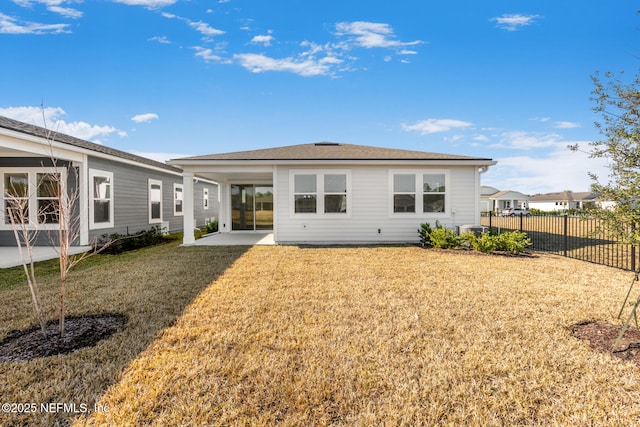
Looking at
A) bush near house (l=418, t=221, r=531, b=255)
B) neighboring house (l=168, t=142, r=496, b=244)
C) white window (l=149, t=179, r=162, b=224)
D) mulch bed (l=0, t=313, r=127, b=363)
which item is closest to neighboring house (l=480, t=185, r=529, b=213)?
neighboring house (l=168, t=142, r=496, b=244)

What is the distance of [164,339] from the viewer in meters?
3.22

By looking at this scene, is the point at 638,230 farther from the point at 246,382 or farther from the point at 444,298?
the point at 246,382

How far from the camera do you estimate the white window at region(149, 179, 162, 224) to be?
45.2ft

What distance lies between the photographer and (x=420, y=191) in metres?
11.0

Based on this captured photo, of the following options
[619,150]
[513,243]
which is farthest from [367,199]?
[619,150]

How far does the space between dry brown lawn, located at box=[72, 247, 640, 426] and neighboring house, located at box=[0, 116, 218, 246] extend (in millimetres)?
7105

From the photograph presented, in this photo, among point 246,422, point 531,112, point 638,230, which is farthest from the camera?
point 531,112

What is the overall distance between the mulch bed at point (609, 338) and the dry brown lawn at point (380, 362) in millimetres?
143

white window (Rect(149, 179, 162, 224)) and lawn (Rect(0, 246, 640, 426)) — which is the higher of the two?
white window (Rect(149, 179, 162, 224))

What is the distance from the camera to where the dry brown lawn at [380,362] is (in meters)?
2.10

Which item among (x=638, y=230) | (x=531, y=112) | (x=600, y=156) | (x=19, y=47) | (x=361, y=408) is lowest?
(x=361, y=408)

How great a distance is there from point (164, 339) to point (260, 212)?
11610 millimetres

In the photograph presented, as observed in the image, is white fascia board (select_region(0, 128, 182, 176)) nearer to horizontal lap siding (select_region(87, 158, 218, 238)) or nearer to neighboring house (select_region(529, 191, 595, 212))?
horizontal lap siding (select_region(87, 158, 218, 238))

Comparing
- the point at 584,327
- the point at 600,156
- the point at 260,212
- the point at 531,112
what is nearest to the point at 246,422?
the point at 584,327
